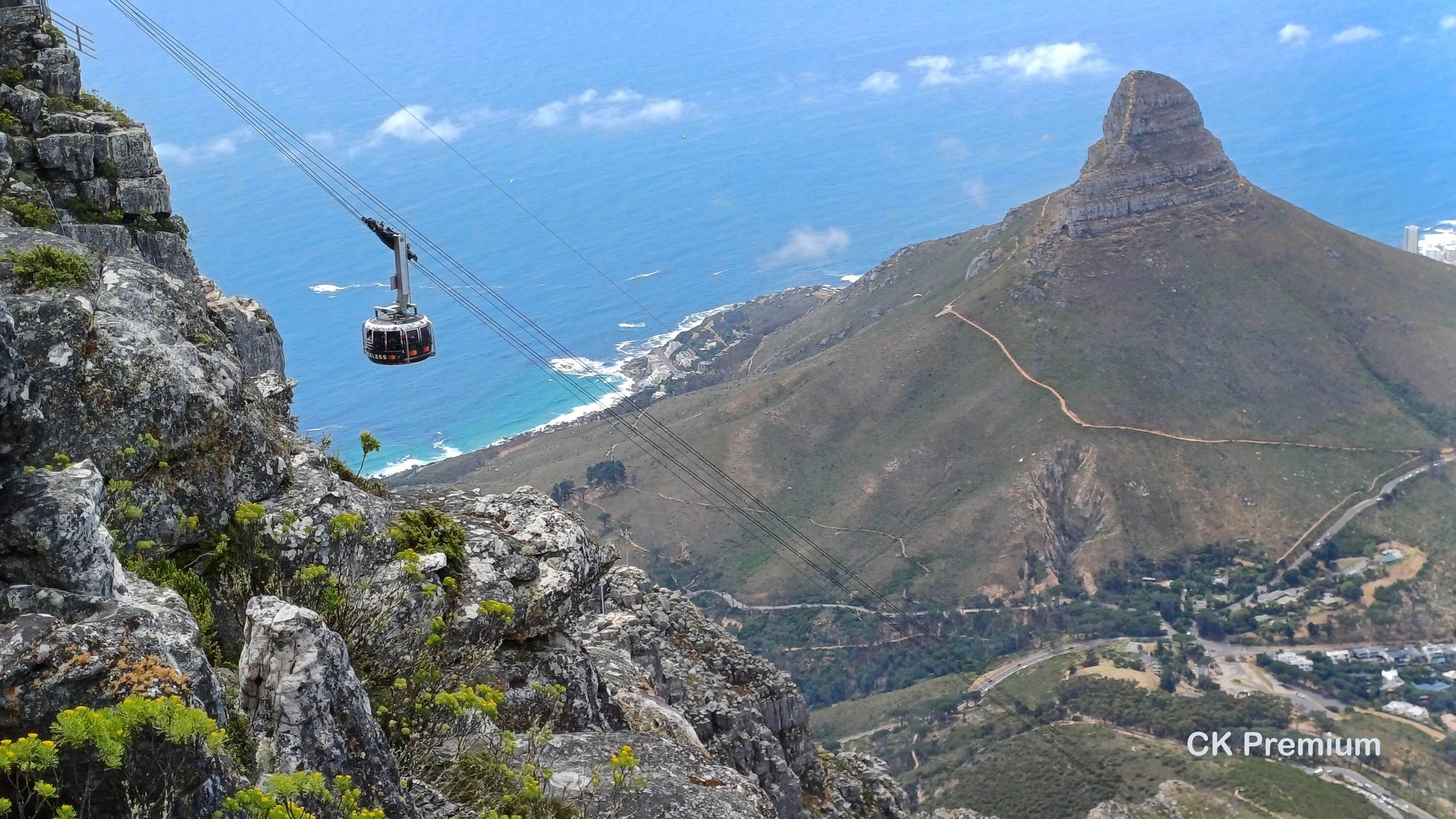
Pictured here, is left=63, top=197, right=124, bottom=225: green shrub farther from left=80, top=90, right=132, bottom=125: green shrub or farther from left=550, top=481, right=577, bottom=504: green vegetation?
left=550, top=481, right=577, bottom=504: green vegetation

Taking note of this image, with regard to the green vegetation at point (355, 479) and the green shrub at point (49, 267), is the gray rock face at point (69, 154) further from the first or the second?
the green shrub at point (49, 267)

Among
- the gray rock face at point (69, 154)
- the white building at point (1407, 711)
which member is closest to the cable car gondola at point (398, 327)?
the gray rock face at point (69, 154)

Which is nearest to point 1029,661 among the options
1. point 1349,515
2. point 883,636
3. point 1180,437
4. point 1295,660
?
point 883,636

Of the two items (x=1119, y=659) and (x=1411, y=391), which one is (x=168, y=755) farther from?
(x=1411, y=391)

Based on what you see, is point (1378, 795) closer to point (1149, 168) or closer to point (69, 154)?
point (69, 154)

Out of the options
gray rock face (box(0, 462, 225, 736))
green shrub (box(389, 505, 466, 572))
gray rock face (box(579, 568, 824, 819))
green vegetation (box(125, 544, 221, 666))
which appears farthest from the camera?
gray rock face (box(579, 568, 824, 819))

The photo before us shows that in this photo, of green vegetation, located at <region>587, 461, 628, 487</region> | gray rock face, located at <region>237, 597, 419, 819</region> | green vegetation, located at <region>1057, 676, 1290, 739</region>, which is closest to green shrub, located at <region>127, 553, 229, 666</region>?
gray rock face, located at <region>237, 597, 419, 819</region>
